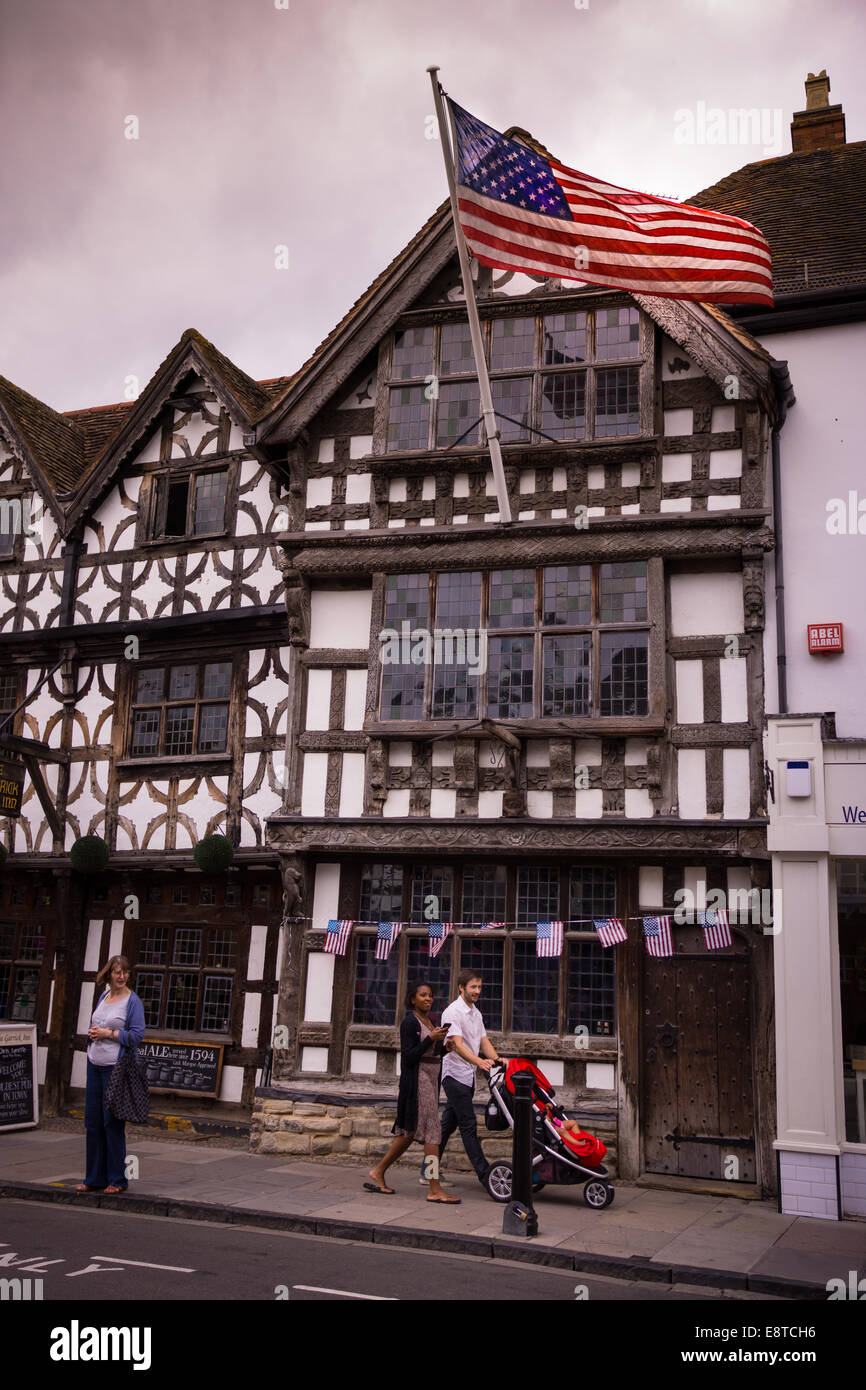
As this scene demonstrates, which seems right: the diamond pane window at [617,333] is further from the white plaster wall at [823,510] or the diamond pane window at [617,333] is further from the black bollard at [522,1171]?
the black bollard at [522,1171]

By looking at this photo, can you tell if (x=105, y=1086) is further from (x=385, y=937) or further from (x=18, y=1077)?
(x=18, y=1077)

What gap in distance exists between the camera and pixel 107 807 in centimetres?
1548

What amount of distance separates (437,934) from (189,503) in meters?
7.10

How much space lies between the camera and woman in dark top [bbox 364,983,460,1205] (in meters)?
10.2

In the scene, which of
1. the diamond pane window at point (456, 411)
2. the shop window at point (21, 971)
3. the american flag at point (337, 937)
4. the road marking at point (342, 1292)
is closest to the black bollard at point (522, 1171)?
the road marking at point (342, 1292)

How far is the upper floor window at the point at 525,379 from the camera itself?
13.0 metres

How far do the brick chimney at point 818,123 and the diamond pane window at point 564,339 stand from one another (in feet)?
19.8

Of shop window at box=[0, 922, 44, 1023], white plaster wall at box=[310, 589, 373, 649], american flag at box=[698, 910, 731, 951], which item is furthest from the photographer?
shop window at box=[0, 922, 44, 1023]

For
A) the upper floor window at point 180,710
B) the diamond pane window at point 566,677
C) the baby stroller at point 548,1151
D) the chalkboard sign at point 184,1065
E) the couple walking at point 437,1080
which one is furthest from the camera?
the upper floor window at point 180,710

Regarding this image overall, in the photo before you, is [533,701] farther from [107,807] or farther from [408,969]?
[107,807]

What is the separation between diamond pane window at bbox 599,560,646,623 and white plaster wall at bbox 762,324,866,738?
1.35 meters

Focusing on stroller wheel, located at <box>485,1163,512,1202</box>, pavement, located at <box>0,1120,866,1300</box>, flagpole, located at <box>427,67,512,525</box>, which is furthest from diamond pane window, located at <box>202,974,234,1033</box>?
flagpole, located at <box>427,67,512,525</box>

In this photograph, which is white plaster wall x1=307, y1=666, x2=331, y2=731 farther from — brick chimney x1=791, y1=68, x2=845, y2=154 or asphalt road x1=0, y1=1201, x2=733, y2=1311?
brick chimney x1=791, y1=68, x2=845, y2=154
